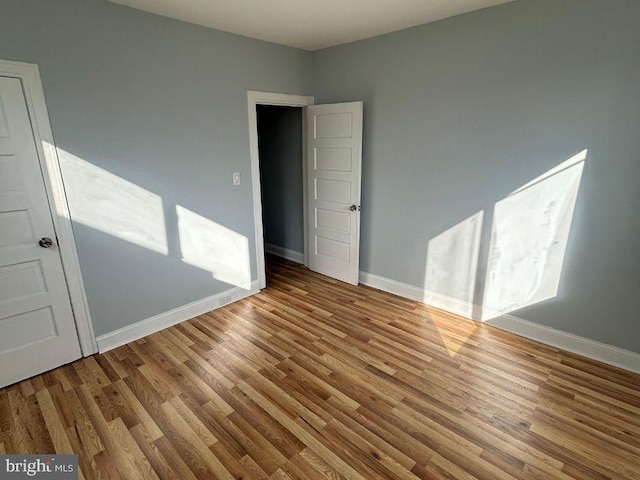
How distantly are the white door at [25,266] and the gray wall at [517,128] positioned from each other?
111 inches

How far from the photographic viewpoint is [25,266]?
7.38 feet

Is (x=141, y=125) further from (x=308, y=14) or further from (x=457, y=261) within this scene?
(x=457, y=261)

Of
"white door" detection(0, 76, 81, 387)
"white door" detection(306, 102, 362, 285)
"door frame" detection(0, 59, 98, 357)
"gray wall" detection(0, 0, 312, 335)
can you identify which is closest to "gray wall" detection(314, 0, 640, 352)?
"white door" detection(306, 102, 362, 285)

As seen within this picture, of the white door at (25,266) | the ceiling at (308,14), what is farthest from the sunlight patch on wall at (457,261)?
the white door at (25,266)

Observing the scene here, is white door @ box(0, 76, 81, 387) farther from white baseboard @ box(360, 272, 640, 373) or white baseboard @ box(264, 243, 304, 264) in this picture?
white baseboard @ box(360, 272, 640, 373)

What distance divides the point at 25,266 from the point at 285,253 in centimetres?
305

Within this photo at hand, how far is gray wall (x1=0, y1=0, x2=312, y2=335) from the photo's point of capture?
2.20m

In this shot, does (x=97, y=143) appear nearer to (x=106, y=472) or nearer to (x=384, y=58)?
(x=106, y=472)

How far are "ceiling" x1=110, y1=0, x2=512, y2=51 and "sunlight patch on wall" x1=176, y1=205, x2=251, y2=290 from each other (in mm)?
1541

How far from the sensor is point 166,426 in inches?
76.3

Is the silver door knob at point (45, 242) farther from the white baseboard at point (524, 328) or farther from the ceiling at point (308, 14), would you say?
the white baseboard at point (524, 328)

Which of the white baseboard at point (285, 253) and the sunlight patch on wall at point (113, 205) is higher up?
the sunlight patch on wall at point (113, 205)

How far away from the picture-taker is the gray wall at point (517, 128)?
222cm

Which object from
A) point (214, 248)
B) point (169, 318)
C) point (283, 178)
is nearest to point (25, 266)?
point (169, 318)
